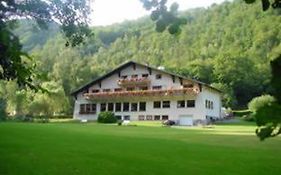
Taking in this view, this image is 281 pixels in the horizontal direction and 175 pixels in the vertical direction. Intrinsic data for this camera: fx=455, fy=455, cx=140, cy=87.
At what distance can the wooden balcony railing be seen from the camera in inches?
2559

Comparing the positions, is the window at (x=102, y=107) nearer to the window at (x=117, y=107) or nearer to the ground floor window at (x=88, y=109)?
the ground floor window at (x=88, y=109)

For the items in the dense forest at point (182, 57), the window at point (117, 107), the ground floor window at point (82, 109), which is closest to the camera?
the window at point (117, 107)

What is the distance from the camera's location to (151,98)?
64375mm

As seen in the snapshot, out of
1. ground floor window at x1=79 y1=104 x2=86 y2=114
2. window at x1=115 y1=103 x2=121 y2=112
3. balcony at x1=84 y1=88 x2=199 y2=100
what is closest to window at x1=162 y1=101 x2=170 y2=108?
balcony at x1=84 y1=88 x2=199 y2=100

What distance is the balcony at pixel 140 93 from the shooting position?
199ft

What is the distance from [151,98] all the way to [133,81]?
376 centimetres

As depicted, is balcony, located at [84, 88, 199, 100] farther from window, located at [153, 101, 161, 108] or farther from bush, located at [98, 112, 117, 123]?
bush, located at [98, 112, 117, 123]

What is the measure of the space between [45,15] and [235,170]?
7375 mm

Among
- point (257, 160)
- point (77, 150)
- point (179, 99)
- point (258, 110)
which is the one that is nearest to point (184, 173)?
point (257, 160)

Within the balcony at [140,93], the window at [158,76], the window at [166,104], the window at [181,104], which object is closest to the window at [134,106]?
the balcony at [140,93]

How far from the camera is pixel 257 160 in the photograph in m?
15.0

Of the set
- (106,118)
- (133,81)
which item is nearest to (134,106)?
(133,81)

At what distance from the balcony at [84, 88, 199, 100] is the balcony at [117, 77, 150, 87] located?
184 centimetres

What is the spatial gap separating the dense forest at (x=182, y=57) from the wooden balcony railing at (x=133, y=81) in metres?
6.30
